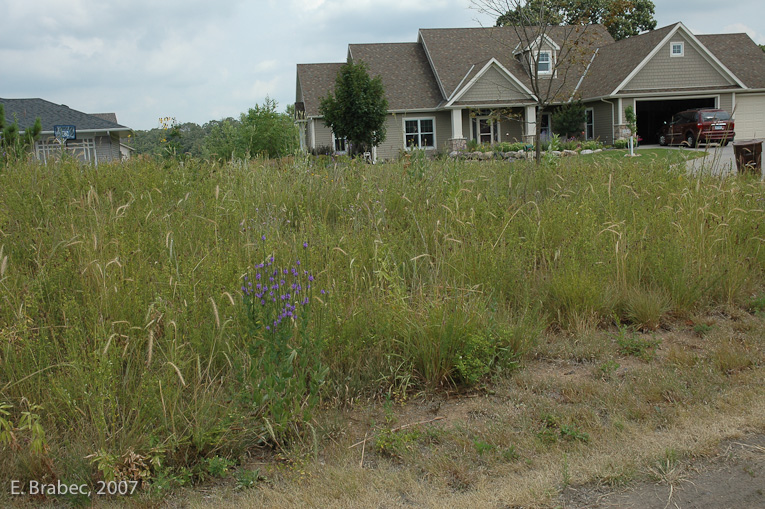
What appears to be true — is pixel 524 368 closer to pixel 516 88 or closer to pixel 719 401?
pixel 719 401

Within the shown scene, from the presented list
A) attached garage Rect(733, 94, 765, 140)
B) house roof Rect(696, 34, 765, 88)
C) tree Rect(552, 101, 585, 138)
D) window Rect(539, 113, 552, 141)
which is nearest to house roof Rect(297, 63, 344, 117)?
window Rect(539, 113, 552, 141)

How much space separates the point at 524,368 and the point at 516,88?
3088 cm

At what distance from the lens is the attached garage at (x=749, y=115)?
33.7m

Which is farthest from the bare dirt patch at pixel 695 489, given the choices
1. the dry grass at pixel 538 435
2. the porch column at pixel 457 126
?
the porch column at pixel 457 126

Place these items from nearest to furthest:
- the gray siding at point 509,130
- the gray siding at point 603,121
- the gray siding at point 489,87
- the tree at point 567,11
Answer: the tree at point 567,11
the gray siding at point 489,87
the gray siding at point 603,121
the gray siding at point 509,130

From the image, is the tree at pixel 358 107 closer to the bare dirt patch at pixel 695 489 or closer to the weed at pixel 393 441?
the weed at pixel 393 441

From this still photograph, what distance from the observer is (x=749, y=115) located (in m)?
33.8

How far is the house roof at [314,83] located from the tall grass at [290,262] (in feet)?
88.3

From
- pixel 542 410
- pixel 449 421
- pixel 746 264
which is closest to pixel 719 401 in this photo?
pixel 542 410

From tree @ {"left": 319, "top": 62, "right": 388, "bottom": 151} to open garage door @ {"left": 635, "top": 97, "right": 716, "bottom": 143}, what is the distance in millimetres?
16460

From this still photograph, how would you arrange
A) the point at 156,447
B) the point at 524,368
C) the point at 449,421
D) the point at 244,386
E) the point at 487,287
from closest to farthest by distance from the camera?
the point at 156,447
the point at 244,386
the point at 449,421
the point at 524,368
the point at 487,287

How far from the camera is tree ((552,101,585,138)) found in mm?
32719

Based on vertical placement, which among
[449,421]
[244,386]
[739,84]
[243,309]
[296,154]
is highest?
[739,84]

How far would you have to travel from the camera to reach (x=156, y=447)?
305 cm
